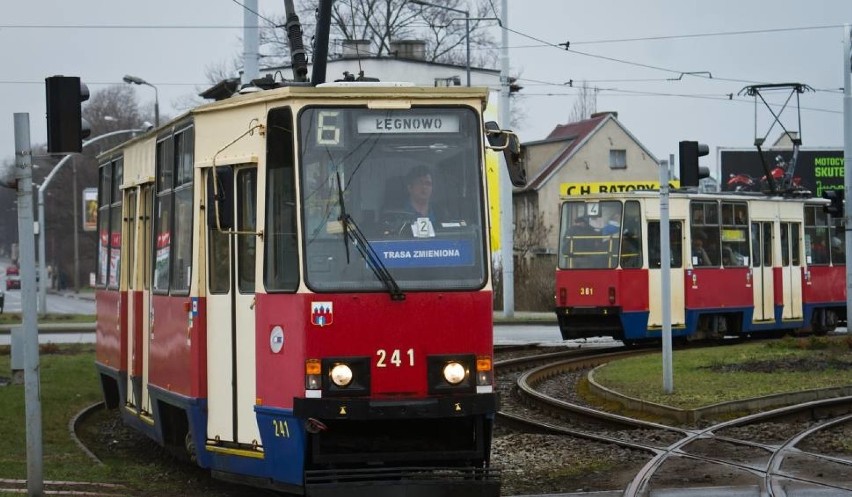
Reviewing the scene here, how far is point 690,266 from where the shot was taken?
2802 centimetres

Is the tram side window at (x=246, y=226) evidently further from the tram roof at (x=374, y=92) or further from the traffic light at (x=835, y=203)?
the traffic light at (x=835, y=203)

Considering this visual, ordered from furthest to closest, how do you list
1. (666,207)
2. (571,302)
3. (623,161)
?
(623,161), (571,302), (666,207)

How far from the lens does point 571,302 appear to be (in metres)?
27.2

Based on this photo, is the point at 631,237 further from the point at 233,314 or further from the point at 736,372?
the point at 233,314

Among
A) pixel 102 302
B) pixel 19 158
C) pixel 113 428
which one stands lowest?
pixel 113 428

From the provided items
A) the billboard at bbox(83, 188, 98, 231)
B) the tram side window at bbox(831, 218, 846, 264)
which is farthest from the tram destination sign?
the billboard at bbox(83, 188, 98, 231)

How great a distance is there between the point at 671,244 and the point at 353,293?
750 inches

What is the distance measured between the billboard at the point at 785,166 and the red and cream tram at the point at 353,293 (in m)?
50.3

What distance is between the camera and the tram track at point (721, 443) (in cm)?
1150

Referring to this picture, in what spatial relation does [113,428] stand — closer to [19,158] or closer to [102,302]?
[102,302]

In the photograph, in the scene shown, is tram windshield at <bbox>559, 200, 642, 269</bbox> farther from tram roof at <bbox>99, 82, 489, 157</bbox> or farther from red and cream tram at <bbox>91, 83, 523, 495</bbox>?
tram roof at <bbox>99, 82, 489, 157</bbox>

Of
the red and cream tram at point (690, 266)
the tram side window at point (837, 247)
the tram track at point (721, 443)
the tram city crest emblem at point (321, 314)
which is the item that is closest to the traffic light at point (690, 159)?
the tram track at point (721, 443)

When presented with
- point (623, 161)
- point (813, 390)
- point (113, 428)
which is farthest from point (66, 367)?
point (623, 161)

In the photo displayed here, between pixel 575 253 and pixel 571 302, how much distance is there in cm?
95
